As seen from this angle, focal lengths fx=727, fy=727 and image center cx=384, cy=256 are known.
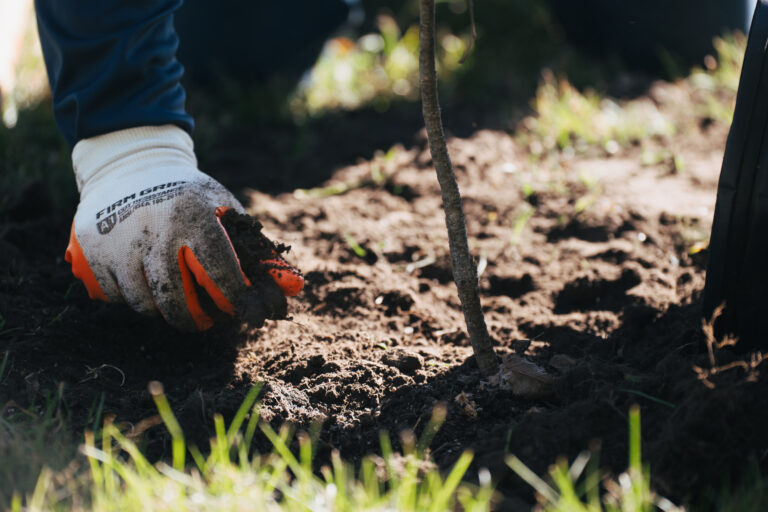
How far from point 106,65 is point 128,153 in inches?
9.5

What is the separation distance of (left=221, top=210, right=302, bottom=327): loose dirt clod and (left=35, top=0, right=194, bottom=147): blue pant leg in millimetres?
442

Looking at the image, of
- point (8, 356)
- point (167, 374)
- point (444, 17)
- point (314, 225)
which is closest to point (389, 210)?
point (314, 225)

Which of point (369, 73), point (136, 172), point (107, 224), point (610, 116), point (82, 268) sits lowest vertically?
point (82, 268)

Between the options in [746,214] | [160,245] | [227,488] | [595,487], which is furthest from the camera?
[160,245]

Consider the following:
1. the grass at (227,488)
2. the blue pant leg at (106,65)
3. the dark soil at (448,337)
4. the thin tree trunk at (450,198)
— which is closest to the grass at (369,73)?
the dark soil at (448,337)

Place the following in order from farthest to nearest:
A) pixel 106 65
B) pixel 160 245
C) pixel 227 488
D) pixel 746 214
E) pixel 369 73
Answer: pixel 369 73 → pixel 106 65 → pixel 160 245 → pixel 746 214 → pixel 227 488

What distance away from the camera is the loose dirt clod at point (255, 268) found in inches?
61.1

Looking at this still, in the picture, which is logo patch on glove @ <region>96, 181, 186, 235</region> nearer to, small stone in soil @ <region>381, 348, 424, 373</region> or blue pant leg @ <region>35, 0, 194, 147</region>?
blue pant leg @ <region>35, 0, 194, 147</region>

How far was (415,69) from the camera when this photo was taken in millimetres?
3787

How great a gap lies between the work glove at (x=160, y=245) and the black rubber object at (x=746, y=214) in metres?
0.86

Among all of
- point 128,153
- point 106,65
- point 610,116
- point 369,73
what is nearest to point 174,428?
point 128,153

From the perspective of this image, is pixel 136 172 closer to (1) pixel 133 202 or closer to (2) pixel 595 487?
(1) pixel 133 202

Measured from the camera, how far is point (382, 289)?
76.6 inches

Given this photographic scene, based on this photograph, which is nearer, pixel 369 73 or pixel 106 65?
pixel 106 65
